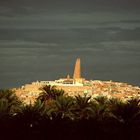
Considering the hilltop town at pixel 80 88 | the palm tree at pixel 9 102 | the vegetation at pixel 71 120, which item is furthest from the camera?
the hilltop town at pixel 80 88

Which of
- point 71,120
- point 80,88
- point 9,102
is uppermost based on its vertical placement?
point 80,88

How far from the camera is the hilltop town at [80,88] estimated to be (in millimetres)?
52875

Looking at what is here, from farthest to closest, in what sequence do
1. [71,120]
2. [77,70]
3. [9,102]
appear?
[77,70] → [9,102] → [71,120]

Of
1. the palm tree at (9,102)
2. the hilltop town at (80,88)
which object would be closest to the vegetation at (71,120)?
the palm tree at (9,102)

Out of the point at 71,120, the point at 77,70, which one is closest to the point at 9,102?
the point at 71,120

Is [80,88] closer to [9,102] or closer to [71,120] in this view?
[9,102]

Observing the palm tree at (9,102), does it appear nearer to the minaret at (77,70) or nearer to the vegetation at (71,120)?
the vegetation at (71,120)

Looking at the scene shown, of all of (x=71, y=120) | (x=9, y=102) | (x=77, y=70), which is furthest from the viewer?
(x=77, y=70)

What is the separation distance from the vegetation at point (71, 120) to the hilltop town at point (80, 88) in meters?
14.7

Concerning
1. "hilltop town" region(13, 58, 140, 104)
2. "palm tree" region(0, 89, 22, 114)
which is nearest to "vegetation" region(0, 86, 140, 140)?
"palm tree" region(0, 89, 22, 114)

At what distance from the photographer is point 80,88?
5766 cm

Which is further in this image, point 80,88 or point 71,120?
point 80,88

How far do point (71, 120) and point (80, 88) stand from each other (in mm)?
27184

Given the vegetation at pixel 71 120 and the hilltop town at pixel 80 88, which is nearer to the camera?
the vegetation at pixel 71 120
